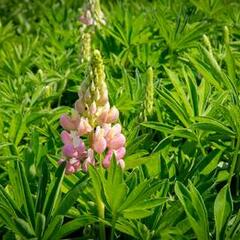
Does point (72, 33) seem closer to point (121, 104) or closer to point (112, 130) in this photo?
point (121, 104)

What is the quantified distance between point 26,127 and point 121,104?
314 mm

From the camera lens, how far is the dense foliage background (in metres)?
1.28

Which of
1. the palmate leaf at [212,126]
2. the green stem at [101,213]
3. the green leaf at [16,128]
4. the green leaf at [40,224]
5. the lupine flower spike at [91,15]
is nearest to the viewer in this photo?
the green leaf at [40,224]

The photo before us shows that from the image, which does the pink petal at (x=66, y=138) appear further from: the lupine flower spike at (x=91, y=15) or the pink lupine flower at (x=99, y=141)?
the lupine flower spike at (x=91, y=15)

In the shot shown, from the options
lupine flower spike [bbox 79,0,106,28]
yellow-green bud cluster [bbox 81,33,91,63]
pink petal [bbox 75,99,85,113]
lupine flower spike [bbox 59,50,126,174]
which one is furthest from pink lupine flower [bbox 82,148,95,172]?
lupine flower spike [bbox 79,0,106,28]

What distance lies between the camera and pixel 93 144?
→ 4.47 ft

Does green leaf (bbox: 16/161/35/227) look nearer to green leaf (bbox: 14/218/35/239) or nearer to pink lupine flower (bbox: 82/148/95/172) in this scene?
green leaf (bbox: 14/218/35/239)

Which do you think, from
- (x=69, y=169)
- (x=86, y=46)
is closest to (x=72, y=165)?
(x=69, y=169)

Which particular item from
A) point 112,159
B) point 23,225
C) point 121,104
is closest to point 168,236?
point 112,159

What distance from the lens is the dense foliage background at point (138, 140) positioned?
4.19ft

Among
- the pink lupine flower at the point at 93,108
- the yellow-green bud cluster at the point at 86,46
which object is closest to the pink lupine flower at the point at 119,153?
the pink lupine flower at the point at 93,108

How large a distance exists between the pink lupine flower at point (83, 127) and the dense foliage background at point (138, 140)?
0.10m

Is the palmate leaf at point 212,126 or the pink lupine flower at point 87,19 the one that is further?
the pink lupine flower at point 87,19

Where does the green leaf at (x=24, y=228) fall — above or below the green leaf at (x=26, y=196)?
below
